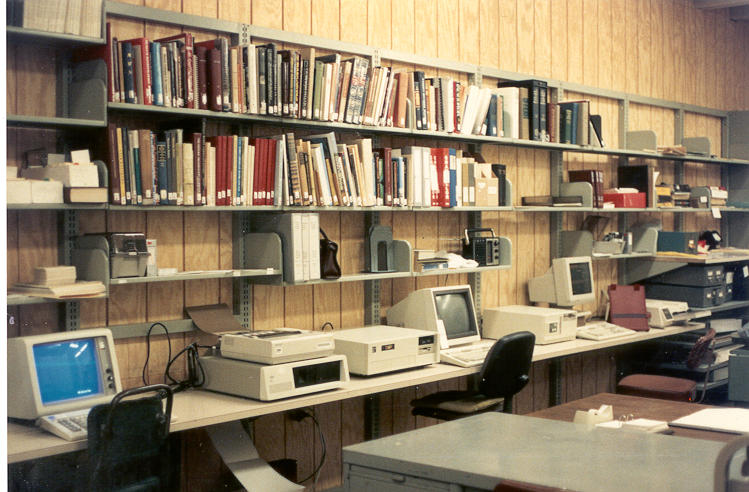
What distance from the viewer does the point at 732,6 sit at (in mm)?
7453

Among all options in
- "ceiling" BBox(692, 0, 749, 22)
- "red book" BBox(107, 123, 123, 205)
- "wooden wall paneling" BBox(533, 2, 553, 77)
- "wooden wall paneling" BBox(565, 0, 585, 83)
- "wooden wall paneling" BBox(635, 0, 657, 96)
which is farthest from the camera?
"ceiling" BBox(692, 0, 749, 22)

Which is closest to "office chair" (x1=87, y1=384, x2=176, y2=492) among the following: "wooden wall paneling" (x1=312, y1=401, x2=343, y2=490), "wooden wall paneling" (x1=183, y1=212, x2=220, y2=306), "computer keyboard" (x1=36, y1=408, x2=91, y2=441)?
"computer keyboard" (x1=36, y1=408, x2=91, y2=441)

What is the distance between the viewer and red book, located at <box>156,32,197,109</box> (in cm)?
351

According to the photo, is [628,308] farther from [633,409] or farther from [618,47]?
[633,409]

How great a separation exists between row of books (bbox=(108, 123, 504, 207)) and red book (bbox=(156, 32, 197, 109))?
16 centimetres

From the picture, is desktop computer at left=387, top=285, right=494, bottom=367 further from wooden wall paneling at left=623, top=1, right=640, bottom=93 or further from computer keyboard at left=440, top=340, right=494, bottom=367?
wooden wall paneling at left=623, top=1, right=640, bottom=93

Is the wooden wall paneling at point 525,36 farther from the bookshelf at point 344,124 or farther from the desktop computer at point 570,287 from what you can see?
the desktop computer at point 570,287

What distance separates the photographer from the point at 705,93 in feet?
24.5

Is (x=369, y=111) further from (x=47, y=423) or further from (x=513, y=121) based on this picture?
(x=47, y=423)

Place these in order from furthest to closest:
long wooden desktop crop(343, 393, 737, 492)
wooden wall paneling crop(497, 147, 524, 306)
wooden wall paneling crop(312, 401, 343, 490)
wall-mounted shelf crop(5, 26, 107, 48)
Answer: wooden wall paneling crop(497, 147, 524, 306), wooden wall paneling crop(312, 401, 343, 490), wall-mounted shelf crop(5, 26, 107, 48), long wooden desktop crop(343, 393, 737, 492)

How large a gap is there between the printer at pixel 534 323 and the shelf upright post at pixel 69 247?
8.04ft

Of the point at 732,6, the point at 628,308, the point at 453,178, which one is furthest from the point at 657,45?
the point at 453,178

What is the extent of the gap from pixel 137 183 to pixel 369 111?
1297mm

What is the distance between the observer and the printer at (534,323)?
15.9 feet
